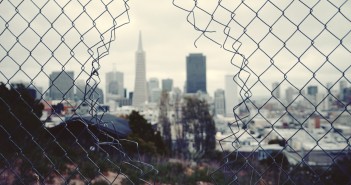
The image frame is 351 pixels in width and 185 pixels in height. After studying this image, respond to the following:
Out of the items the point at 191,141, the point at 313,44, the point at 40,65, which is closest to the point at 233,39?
the point at 313,44

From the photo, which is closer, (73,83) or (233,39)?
(233,39)

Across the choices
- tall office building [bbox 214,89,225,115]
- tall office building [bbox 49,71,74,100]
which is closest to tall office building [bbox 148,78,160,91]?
tall office building [bbox 214,89,225,115]

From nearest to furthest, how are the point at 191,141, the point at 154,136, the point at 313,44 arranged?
the point at 313,44
the point at 154,136
the point at 191,141

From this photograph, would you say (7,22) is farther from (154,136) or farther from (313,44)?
(154,136)

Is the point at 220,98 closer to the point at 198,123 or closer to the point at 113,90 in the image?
the point at 113,90

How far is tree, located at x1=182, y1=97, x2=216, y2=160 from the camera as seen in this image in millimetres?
23469

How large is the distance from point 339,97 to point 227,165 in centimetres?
37

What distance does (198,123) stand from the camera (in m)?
24.7

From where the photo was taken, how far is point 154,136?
53.2ft

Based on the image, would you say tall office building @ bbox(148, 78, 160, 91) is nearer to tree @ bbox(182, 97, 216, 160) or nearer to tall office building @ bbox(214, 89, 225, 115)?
tree @ bbox(182, 97, 216, 160)

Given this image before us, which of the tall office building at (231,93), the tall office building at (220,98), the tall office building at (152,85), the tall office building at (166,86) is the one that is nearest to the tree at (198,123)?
the tall office building at (166,86)

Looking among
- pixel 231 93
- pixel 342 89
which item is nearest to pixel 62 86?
pixel 231 93

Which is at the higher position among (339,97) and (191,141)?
(339,97)

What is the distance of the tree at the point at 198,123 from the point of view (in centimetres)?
2347
